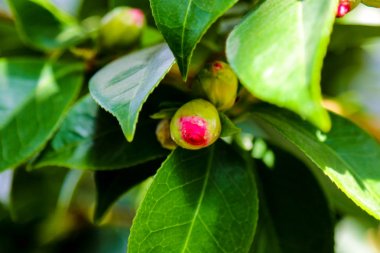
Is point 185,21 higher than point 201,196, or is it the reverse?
point 185,21

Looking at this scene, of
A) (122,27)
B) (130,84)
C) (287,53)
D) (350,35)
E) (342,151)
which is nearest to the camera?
(287,53)

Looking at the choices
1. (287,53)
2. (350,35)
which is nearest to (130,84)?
(287,53)

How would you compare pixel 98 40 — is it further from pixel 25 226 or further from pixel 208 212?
pixel 25 226

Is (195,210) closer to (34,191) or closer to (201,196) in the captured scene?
(201,196)

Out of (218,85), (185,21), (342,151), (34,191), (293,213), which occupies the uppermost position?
(185,21)

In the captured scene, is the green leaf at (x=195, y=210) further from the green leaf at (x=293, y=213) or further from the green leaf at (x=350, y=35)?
the green leaf at (x=350, y=35)

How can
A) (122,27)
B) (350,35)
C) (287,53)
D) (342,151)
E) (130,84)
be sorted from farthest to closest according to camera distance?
(350,35) < (122,27) < (342,151) < (130,84) < (287,53)

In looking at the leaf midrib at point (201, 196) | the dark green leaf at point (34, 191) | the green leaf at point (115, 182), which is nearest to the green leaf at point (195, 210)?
the leaf midrib at point (201, 196)

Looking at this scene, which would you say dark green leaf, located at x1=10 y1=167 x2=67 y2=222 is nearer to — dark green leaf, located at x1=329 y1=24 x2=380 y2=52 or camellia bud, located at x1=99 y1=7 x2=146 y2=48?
camellia bud, located at x1=99 y1=7 x2=146 y2=48
